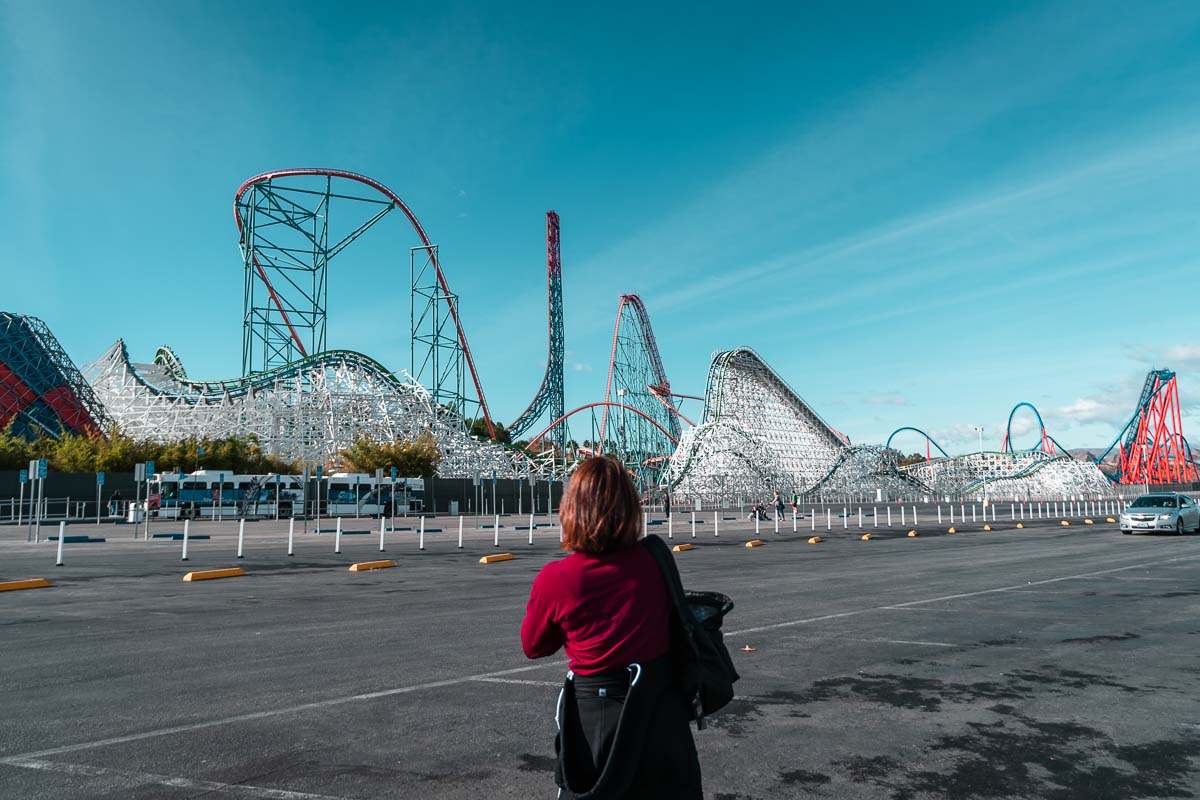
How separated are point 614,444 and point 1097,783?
71.9 m

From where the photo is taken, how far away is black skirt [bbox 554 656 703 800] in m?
2.53

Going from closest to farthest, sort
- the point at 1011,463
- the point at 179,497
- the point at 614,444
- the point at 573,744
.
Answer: the point at 573,744
the point at 179,497
the point at 614,444
the point at 1011,463

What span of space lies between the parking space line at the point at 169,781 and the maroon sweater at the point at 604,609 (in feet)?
6.72

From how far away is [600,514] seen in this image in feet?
8.90

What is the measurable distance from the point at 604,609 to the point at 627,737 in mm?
381

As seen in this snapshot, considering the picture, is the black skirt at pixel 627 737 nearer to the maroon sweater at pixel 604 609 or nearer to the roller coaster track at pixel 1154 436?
the maroon sweater at pixel 604 609

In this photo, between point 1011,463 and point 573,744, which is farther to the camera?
point 1011,463

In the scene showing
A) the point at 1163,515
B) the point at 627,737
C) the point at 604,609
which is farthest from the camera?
the point at 1163,515

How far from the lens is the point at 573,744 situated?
2623mm

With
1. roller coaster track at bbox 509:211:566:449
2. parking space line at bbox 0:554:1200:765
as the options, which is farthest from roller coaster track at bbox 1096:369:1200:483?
parking space line at bbox 0:554:1200:765

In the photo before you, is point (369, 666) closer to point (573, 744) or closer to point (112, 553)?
point (573, 744)

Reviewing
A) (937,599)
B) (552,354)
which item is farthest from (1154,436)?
(937,599)

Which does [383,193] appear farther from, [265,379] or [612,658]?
[612,658]

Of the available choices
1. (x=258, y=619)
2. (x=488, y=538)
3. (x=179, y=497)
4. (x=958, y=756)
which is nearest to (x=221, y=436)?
(x=179, y=497)
